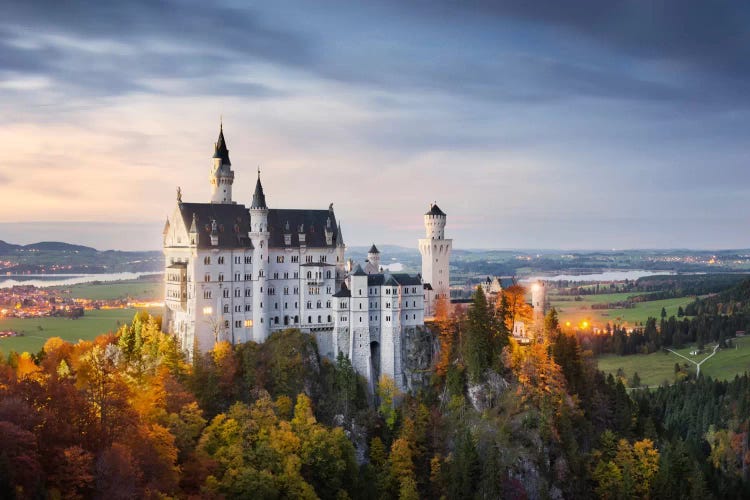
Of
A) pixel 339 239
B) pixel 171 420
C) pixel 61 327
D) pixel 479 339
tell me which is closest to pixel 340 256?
pixel 339 239

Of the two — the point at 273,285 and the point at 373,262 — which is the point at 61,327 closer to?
the point at 273,285

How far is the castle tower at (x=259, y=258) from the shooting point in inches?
3888

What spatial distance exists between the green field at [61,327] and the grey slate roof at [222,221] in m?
42.5

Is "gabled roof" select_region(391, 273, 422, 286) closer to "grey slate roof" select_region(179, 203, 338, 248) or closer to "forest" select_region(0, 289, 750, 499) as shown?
"forest" select_region(0, 289, 750, 499)

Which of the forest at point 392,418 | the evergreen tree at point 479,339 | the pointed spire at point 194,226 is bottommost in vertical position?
the forest at point 392,418

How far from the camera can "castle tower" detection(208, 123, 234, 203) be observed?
105438mm

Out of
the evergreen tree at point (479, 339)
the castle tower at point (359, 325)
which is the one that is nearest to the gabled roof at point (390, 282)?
the castle tower at point (359, 325)

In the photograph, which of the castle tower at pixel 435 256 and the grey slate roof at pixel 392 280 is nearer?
the grey slate roof at pixel 392 280

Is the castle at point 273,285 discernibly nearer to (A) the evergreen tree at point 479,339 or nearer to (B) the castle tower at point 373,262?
(B) the castle tower at point 373,262

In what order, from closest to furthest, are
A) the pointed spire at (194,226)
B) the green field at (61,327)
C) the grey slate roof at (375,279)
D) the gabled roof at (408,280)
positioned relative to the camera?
the pointed spire at (194,226), the grey slate roof at (375,279), the gabled roof at (408,280), the green field at (61,327)

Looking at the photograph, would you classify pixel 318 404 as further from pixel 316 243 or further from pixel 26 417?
pixel 26 417

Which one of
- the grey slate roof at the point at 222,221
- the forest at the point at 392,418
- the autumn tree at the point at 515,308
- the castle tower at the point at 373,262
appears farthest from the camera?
the castle tower at the point at 373,262

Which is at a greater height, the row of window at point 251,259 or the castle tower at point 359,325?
the row of window at point 251,259

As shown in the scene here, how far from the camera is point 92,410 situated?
65188mm
